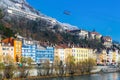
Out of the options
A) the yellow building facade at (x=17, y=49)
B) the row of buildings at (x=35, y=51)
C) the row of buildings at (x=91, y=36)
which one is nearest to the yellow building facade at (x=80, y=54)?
the row of buildings at (x=35, y=51)

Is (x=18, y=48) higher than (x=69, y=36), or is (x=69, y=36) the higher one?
(x=69, y=36)

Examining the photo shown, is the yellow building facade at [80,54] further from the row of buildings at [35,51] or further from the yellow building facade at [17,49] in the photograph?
the yellow building facade at [17,49]

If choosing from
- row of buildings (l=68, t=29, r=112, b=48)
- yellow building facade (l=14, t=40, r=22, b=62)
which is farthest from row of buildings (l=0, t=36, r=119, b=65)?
row of buildings (l=68, t=29, r=112, b=48)

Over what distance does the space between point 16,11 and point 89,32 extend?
67.1 feet

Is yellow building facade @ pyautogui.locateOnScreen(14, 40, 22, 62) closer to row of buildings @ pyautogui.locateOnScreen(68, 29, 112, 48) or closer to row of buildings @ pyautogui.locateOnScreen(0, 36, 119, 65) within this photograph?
row of buildings @ pyautogui.locateOnScreen(0, 36, 119, 65)

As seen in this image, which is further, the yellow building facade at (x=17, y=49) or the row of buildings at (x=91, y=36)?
the row of buildings at (x=91, y=36)

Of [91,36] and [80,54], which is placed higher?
[91,36]

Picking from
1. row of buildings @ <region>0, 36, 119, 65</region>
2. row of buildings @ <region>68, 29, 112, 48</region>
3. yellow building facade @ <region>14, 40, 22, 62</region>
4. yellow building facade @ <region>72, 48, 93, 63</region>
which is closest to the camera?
row of buildings @ <region>0, 36, 119, 65</region>

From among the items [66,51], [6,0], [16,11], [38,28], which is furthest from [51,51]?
[6,0]

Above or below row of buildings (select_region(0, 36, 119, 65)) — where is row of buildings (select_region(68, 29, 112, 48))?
above

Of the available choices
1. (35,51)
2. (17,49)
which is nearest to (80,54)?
(35,51)

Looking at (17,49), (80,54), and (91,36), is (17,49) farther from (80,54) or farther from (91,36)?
(91,36)

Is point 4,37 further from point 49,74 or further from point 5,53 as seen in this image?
point 49,74

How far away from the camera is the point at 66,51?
53.2 meters
